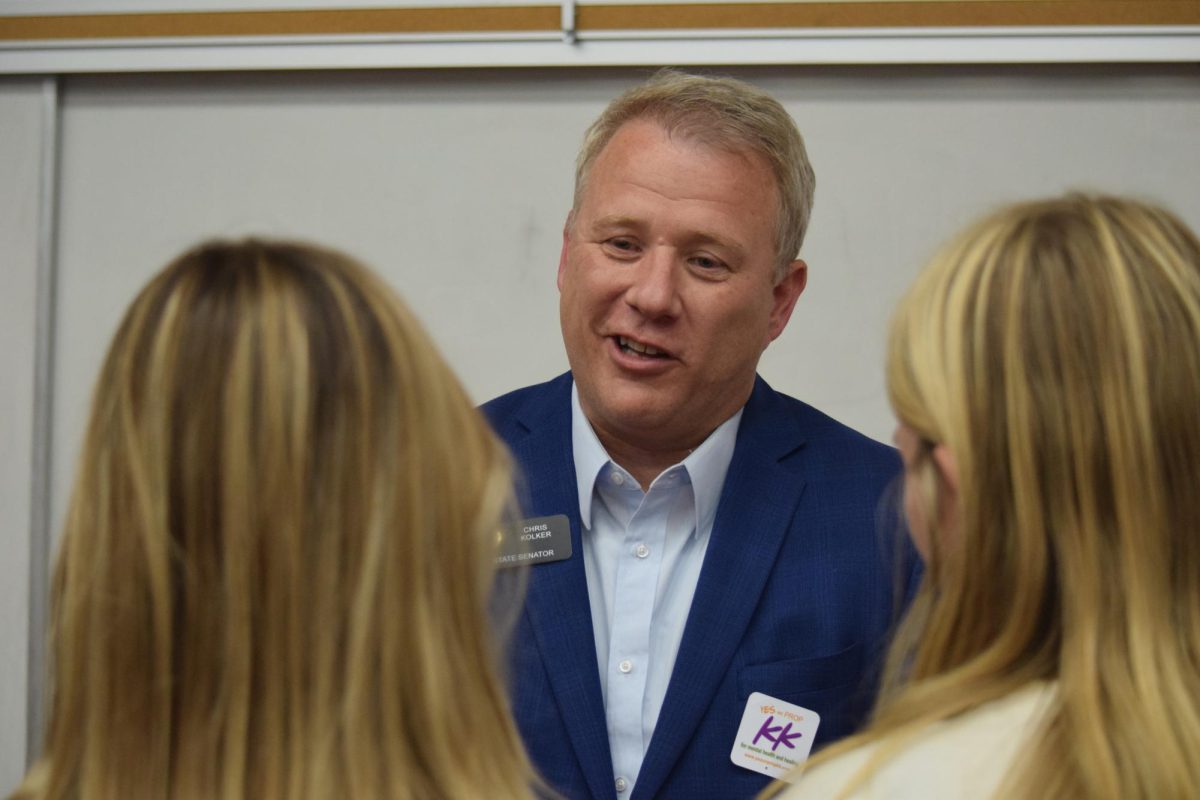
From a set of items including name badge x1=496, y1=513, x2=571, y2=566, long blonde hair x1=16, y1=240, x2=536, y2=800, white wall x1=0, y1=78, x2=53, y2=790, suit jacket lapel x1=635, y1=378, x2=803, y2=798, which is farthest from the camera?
white wall x1=0, y1=78, x2=53, y2=790

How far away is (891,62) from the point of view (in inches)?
109

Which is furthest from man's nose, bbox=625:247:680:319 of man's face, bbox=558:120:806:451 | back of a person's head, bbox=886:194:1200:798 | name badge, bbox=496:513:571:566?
back of a person's head, bbox=886:194:1200:798

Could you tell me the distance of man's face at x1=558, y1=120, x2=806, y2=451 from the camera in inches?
79.3

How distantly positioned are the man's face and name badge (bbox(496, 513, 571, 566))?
0.19 meters

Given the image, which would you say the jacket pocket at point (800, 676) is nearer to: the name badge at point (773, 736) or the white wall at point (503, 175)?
the name badge at point (773, 736)

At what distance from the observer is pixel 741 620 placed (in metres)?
1.89

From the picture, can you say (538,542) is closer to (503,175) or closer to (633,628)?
(633,628)

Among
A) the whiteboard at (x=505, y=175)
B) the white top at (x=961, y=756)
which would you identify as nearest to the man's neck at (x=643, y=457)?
the whiteboard at (x=505, y=175)

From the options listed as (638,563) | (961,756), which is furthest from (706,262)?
(961,756)

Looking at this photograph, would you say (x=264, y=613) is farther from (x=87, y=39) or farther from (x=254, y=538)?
(x=87, y=39)

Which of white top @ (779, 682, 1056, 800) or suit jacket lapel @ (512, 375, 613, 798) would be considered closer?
white top @ (779, 682, 1056, 800)

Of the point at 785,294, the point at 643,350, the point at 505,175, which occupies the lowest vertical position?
the point at 643,350

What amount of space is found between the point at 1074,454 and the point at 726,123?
3.61 feet

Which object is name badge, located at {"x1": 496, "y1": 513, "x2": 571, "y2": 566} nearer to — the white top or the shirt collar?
the shirt collar
